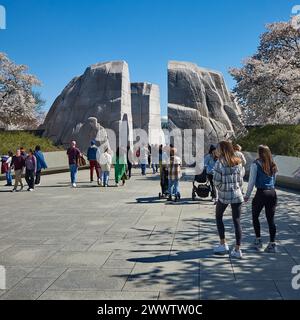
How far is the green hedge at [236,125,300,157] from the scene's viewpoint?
65.0 feet

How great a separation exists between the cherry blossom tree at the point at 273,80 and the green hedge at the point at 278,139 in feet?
4.15

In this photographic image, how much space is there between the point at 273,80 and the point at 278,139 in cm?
447

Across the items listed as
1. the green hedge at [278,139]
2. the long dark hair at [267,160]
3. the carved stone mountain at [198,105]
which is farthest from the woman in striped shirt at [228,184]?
the carved stone mountain at [198,105]

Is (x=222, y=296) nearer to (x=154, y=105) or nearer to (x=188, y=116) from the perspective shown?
(x=188, y=116)

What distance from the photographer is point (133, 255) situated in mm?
6480

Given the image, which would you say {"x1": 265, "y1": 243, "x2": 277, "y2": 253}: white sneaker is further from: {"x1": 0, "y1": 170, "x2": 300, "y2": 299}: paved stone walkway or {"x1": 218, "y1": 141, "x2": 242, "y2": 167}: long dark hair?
{"x1": 218, "y1": 141, "x2": 242, "y2": 167}: long dark hair

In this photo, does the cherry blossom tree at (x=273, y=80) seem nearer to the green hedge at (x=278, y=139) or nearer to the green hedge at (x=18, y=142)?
the green hedge at (x=278, y=139)

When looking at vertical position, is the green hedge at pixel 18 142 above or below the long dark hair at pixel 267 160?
above

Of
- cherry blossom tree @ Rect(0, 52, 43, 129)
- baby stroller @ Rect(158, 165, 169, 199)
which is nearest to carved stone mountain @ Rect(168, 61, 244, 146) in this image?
cherry blossom tree @ Rect(0, 52, 43, 129)

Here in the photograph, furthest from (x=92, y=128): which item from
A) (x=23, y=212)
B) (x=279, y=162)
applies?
(x=23, y=212)

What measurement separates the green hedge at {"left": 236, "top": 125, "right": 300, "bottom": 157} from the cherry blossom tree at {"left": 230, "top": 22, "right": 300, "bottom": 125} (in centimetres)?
126

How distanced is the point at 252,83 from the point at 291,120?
3.37 meters

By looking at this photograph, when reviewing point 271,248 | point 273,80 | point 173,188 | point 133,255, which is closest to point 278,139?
point 273,80

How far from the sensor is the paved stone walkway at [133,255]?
491cm
